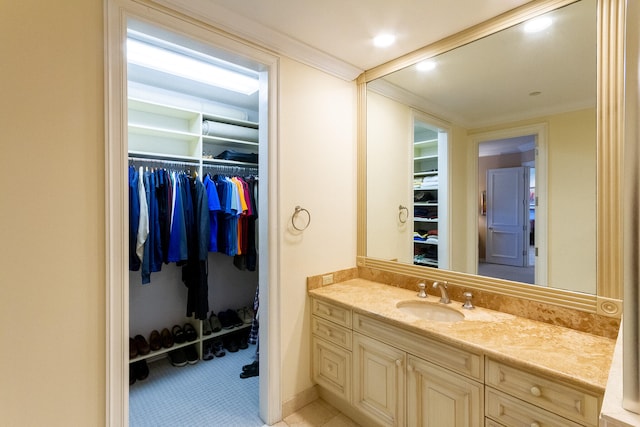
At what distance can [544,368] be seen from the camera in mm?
1050

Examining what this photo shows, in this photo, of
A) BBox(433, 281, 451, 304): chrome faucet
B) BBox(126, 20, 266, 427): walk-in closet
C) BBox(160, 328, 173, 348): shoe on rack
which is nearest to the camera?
BBox(433, 281, 451, 304): chrome faucet

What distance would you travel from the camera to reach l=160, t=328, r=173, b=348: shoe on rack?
256 centimetres

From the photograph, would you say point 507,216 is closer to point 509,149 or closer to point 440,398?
point 509,149

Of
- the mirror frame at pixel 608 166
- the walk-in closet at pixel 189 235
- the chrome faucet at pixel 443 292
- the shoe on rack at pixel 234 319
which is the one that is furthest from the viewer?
the shoe on rack at pixel 234 319

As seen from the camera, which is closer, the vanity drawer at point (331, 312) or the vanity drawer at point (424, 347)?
the vanity drawer at point (424, 347)

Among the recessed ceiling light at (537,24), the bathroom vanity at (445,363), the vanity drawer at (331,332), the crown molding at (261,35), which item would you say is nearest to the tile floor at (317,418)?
the bathroom vanity at (445,363)

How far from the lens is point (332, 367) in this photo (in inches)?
76.3

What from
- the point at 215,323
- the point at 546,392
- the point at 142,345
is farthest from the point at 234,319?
the point at 546,392

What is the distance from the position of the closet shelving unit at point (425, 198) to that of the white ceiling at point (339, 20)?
27.0 inches

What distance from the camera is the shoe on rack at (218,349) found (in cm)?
272

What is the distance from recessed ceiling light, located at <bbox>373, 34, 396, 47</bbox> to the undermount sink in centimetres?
164

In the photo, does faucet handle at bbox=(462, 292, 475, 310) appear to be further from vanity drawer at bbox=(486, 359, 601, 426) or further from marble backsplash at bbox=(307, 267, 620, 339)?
vanity drawer at bbox=(486, 359, 601, 426)

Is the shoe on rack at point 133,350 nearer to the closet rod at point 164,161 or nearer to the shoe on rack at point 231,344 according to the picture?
the shoe on rack at point 231,344

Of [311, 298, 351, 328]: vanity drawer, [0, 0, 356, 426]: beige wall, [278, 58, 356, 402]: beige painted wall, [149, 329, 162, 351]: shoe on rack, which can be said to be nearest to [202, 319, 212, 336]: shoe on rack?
[149, 329, 162, 351]: shoe on rack
